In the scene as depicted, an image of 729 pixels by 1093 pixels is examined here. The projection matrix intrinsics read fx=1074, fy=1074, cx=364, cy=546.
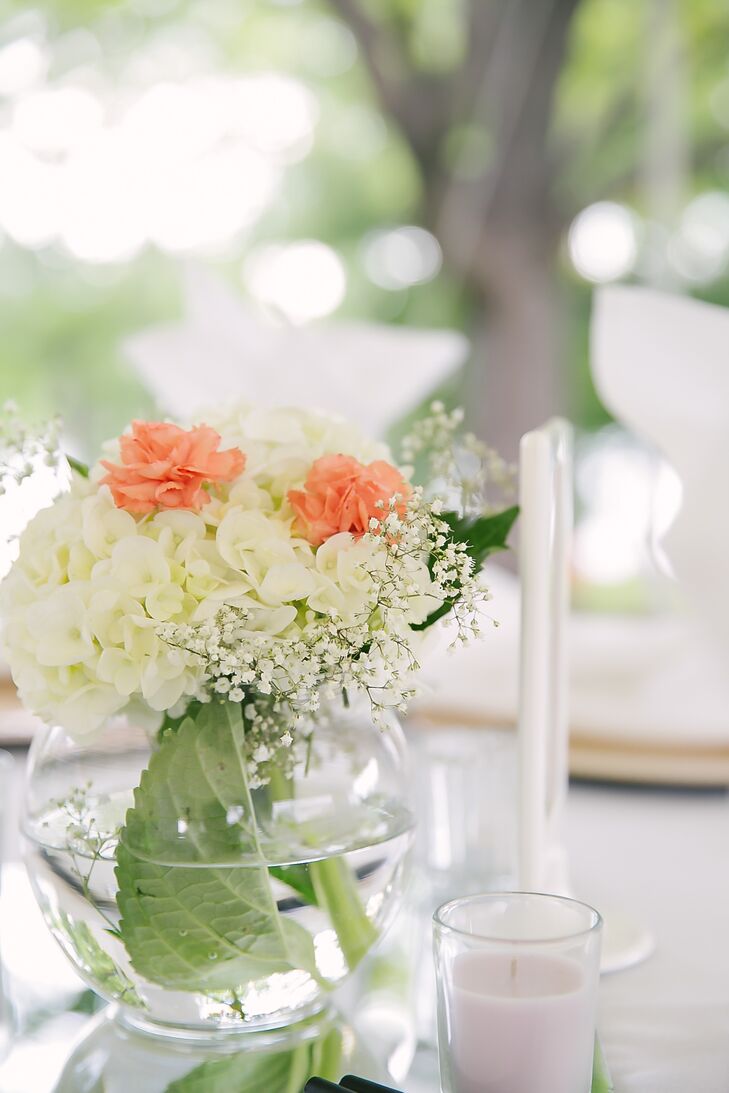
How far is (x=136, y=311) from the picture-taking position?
6590 millimetres

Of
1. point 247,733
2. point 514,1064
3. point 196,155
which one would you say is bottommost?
point 514,1064

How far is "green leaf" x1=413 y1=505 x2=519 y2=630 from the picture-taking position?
54 cm

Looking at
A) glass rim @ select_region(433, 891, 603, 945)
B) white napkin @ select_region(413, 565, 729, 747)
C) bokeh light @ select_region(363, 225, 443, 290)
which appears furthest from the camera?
bokeh light @ select_region(363, 225, 443, 290)

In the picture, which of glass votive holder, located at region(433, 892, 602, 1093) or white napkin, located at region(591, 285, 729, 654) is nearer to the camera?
glass votive holder, located at region(433, 892, 602, 1093)

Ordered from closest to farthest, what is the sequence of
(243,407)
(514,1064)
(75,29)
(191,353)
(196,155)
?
1. (514,1064)
2. (243,407)
3. (191,353)
4. (75,29)
5. (196,155)

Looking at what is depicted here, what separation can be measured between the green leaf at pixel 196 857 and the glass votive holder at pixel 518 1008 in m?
0.09

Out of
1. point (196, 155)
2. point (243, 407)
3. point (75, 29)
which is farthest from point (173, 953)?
point (196, 155)

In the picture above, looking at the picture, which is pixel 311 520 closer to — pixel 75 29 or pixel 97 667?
pixel 97 667

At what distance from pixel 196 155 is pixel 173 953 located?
5504 millimetres

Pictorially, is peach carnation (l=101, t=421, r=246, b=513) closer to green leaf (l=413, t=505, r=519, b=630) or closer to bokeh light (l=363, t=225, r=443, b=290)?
green leaf (l=413, t=505, r=519, b=630)

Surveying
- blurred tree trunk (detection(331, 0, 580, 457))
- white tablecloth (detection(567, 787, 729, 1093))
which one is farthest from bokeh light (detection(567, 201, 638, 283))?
white tablecloth (detection(567, 787, 729, 1093))

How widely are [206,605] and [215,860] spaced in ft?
0.38

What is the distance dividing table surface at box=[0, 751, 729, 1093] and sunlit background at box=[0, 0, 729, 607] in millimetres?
2589

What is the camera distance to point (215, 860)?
0.48m
